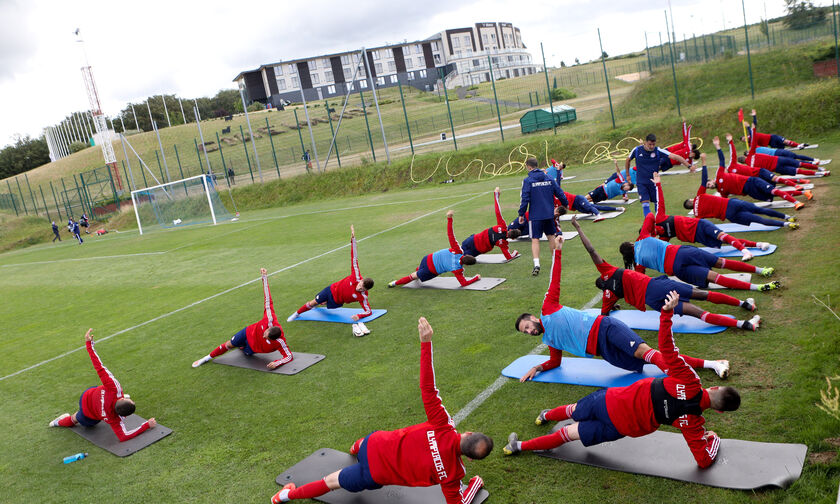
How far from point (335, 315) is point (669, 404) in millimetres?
7121

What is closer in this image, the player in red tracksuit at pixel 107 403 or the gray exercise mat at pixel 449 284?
the player in red tracksuit at pixel 107 403

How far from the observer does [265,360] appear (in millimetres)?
8719

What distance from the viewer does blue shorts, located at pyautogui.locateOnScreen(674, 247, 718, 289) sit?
7434 millimetres

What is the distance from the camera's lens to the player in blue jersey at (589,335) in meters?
5.50

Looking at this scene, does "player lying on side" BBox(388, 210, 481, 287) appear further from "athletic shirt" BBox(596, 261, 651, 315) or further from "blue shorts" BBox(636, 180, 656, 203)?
"blue shorts" BBox(636, 180, 656, 203)

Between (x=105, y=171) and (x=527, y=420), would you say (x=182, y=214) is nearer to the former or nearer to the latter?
(x=105, y=171)

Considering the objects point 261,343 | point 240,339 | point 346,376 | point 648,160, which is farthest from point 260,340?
point 648,160

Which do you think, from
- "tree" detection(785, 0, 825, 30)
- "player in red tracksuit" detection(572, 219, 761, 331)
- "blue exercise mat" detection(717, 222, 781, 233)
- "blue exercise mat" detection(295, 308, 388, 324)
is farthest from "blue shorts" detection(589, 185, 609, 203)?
"tree" detection(785, 0, 825, 30)

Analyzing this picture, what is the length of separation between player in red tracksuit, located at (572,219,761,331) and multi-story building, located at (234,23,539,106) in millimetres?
79213

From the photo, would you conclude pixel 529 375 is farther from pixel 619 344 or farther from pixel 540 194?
pixel 540 194

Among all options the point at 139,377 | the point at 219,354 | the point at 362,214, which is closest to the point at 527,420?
the point at 219,354

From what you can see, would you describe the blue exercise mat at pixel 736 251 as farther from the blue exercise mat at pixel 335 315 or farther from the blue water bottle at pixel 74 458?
the blue water bottle at pixel 74 458

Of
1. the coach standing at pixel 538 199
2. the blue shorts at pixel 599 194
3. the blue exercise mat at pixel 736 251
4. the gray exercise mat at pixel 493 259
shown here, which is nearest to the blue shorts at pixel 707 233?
the blue exercise mat at pixel 736 251

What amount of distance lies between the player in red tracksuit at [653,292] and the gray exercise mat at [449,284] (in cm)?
351
